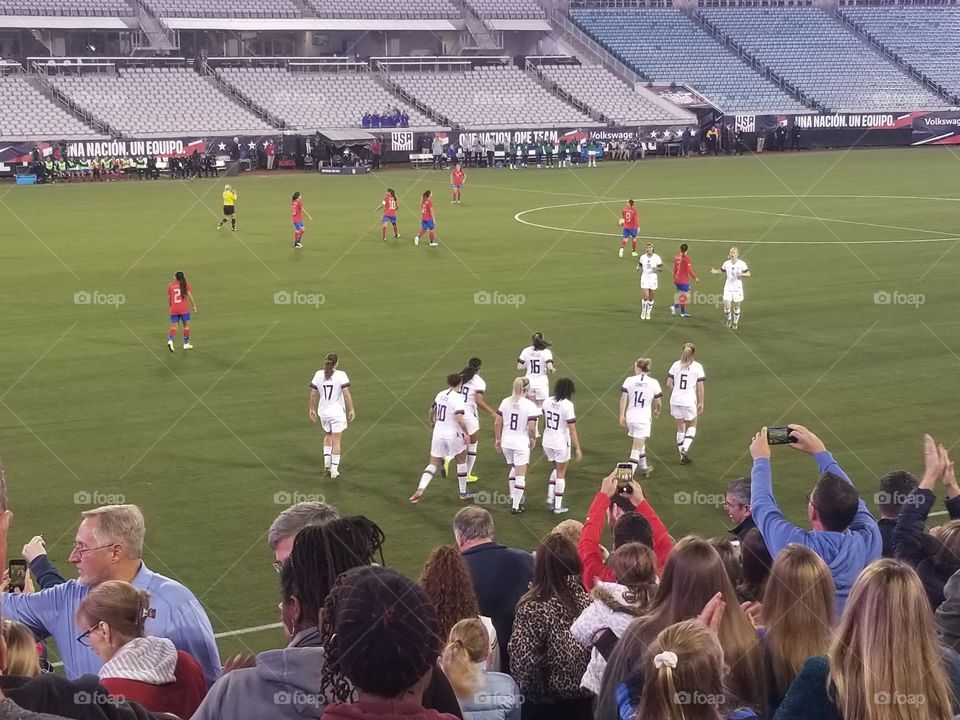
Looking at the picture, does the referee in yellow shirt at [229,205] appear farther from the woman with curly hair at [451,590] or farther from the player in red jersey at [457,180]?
the woman with curly hair at [451,590]

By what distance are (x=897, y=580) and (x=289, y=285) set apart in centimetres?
2784

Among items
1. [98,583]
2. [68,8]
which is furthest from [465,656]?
[68,8]

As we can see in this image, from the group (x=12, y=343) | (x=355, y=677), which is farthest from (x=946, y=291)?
(x=355, y=677)

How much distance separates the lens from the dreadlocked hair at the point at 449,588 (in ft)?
23.5

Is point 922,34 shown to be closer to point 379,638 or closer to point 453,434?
point 453,434

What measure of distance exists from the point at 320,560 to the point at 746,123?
260ft

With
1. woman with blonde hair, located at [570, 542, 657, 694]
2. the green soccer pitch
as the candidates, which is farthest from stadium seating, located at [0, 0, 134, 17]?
woman with blonde hair, located at [570, 542, 657, 694]

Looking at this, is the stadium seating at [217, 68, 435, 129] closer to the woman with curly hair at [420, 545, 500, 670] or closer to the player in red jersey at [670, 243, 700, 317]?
Answer: the player in red jersey at [670, 243, 700, 317]

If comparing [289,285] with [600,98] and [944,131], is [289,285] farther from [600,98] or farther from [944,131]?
[944,131]

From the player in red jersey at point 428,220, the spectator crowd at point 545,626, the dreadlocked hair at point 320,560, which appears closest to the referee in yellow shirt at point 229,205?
the player in red jersey at point 428,220

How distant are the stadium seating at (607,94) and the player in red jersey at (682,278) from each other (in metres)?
53.2

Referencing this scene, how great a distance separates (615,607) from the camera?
23.6ft

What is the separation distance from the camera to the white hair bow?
502 centimetres

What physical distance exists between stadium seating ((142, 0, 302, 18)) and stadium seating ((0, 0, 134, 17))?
1872mm
